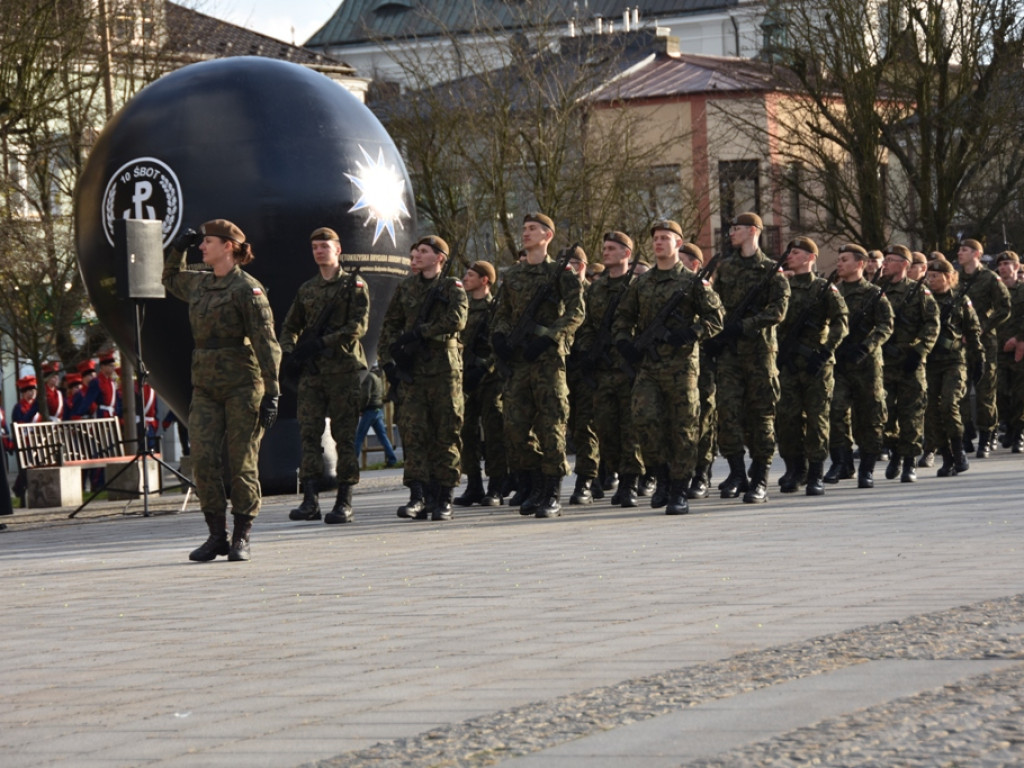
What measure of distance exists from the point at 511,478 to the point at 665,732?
10.1 metres

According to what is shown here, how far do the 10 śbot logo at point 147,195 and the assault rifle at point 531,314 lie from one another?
413 cm

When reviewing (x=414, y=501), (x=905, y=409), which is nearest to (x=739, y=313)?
(x=905, y=409)

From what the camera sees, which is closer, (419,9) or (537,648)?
(537,648)

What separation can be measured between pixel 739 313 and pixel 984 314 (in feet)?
19.0

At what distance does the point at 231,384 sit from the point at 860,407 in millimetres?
6603

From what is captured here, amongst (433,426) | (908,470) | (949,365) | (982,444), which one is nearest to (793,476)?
(908,470)

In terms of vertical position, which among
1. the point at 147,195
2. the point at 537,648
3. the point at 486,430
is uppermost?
the point at 147,195

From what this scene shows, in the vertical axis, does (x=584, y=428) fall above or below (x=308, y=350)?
below

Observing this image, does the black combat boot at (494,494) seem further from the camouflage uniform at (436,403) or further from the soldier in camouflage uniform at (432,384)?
the camouflage uniform at (436,403)

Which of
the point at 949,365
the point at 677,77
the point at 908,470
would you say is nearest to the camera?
the point at 908,470

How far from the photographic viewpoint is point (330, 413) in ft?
44.1

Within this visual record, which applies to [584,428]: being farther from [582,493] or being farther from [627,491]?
[627,491]

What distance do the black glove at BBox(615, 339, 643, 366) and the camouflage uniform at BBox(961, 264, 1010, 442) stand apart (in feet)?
21.7

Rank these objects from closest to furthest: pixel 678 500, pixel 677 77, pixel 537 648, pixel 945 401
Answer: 1. pixel 537 648
2. pixel 678 500
3. pixel 945 401
4. pixel 677 77
